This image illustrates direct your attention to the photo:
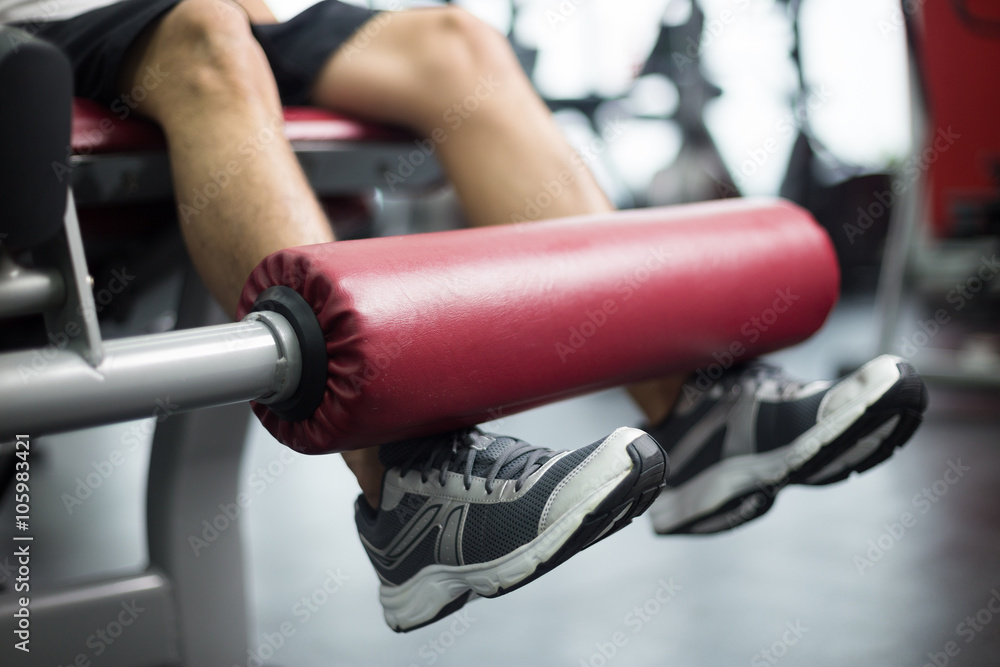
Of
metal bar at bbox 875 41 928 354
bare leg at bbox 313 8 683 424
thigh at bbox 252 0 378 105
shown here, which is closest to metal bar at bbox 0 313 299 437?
bare leg at bbox 313 8 683 424

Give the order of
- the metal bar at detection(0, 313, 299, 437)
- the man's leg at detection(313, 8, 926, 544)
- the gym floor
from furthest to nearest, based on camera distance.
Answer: the gym floor
the man's leg at detection(313, 8, 926, 544)
the metal bar at detection(0, 313, 299, 437)

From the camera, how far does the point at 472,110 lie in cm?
80

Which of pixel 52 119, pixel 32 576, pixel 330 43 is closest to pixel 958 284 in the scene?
pixel 330 43

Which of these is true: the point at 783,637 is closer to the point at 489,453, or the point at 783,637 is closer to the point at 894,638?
the point at 894,638

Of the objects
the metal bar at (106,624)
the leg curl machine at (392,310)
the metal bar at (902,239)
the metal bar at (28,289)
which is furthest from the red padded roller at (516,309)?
the metal bar at (902,239)

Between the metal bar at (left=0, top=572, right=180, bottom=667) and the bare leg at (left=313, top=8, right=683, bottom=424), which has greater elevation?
the bare leg at (left=313, top=8, right=683, bottom=424)

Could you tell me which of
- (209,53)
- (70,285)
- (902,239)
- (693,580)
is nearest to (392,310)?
(70,285)

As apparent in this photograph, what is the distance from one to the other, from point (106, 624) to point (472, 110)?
1.85 ft

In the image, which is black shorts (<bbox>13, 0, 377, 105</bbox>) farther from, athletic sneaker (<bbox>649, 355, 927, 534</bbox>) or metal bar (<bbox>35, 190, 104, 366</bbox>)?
athletic sneaker (<bbox>649, 355, 927, 534</bbox>)

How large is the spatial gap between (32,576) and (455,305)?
104 centimetres

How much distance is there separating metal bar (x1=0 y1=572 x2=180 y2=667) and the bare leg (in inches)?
18.0

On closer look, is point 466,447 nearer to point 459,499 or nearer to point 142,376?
point 459,499

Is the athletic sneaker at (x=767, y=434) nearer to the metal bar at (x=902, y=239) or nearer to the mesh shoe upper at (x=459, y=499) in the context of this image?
the mesh shoe upper at (x=459, y=499)

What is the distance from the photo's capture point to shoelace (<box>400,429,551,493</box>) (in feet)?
1.86
